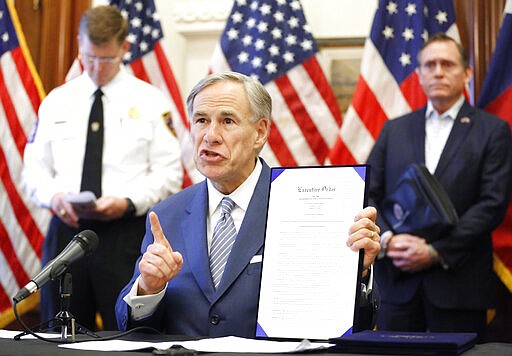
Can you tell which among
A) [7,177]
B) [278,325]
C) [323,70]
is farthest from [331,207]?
[7,177]

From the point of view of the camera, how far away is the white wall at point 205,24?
17.6ft

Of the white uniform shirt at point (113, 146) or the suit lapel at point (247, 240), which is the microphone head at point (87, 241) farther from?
the white uniform shirt at point (113, 146)

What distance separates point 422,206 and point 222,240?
161 cm

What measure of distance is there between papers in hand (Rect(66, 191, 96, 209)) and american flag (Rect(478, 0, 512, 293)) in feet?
7.47

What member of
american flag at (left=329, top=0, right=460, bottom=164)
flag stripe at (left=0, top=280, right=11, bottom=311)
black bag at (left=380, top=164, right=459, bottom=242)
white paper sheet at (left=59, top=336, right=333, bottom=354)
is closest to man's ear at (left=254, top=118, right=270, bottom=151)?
white paper sheet at (left=59, top=336, right=333, bottom=354)

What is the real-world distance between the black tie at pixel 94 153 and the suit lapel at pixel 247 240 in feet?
5.78

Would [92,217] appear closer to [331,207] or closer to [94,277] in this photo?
[94,277]

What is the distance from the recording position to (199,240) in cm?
267

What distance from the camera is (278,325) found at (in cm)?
219

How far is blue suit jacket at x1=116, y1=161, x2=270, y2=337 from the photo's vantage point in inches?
98.5

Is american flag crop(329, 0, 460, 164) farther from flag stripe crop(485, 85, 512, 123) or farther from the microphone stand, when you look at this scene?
the microphone stand

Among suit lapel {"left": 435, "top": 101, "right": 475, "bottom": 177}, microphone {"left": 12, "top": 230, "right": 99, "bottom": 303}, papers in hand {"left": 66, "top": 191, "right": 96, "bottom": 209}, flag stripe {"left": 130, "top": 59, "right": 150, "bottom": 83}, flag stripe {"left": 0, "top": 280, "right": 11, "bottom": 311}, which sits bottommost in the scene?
flag stripe {"left": 0, "top": 280, "right": 11, "bottom": 311}

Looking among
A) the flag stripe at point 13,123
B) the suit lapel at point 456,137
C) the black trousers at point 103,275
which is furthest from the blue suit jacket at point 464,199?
the flag stripe at point 13,123

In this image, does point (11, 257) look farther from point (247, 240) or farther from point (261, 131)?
point (247, 240)
